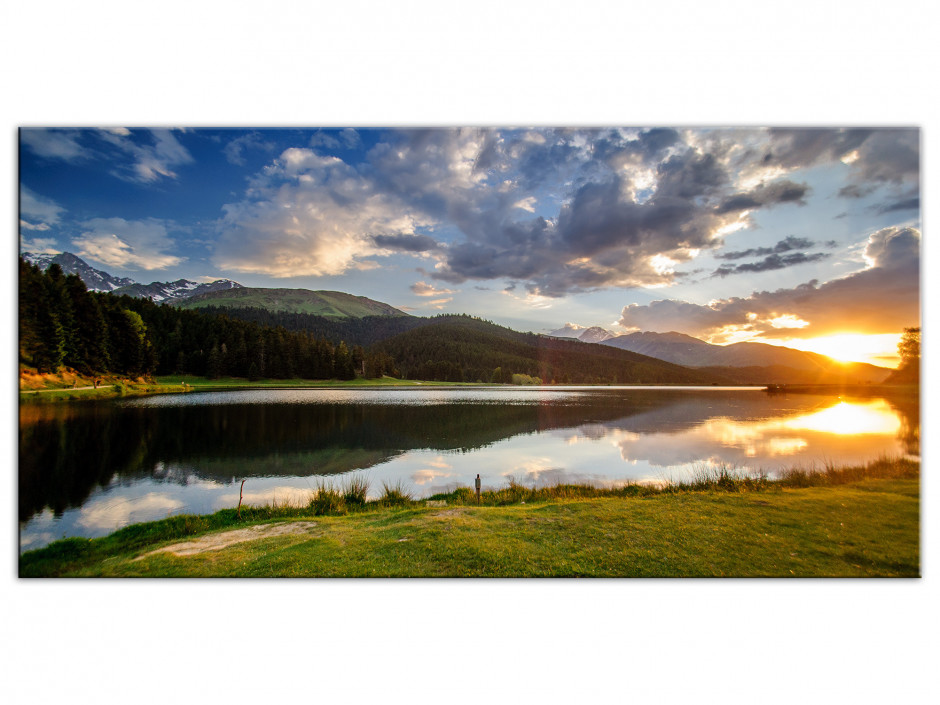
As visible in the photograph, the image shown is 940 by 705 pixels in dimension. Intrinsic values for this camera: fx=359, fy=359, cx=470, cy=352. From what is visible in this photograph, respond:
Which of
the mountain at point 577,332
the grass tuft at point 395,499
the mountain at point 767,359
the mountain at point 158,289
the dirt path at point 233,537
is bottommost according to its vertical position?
the grass tuft at point 395,499

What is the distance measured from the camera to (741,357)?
12422 millimetres

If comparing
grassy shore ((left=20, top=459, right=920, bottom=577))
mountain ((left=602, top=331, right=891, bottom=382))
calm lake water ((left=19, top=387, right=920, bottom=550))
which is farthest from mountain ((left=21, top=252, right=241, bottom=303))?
mountain ((left=602, top=331, right=891, bottom=382))

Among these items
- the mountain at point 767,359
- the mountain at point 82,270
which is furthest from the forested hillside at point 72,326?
the mountain at point 767,359

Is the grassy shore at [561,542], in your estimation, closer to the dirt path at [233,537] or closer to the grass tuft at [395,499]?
the dirt path at [233,537]

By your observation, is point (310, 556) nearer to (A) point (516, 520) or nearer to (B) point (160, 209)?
(A) point (516, 520)

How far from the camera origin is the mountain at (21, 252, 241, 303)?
7012 mm

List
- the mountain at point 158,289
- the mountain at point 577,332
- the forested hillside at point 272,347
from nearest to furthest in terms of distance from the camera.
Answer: the forested hillside at point 272,347, the mountain at point 158,289, the mountain at point 577,332

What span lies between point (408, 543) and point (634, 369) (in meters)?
53.4

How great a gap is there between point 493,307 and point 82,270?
33.4 feet

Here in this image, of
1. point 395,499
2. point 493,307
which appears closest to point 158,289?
point 395,499

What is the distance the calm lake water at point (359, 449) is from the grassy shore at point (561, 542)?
123 centimetres

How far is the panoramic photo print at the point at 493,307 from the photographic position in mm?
5738

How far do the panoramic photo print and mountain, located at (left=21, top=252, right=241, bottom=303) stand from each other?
5 cm

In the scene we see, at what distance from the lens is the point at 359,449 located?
15406 mm
